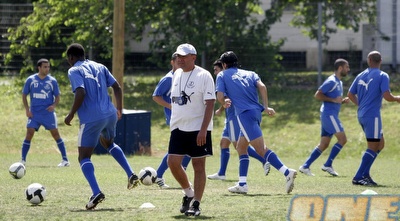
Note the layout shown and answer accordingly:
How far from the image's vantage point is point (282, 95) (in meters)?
28.6

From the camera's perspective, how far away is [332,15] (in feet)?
100

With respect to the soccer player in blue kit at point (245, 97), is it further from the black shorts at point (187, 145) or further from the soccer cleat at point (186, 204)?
the soccer cleat at point (186, 204)

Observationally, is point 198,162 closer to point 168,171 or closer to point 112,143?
point 112,143

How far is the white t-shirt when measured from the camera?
10312 millimetres

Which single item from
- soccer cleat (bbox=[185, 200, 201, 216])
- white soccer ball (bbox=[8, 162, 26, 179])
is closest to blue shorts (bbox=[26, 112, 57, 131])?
white soccer ball (bbox=[8, 162, 26, 179])

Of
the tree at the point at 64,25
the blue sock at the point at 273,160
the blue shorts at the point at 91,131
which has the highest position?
the tree at the point at 64,25

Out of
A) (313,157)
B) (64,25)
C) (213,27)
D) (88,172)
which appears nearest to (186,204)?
(88,172)

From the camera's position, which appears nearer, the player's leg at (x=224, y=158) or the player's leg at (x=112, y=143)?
the player's leg at (x=112, y=143)

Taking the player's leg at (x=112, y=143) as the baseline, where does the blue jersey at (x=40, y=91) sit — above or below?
above

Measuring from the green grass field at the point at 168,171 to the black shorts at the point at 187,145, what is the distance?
2.29ft

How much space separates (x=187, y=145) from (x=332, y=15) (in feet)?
68.8

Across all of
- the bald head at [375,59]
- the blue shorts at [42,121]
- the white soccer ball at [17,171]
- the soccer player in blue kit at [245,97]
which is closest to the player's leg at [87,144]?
the soccer player in blue kit at [245,97]

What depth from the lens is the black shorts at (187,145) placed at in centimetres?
1030

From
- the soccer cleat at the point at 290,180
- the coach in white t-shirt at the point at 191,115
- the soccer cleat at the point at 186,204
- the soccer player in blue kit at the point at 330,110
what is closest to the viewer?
the coach in white t-shirt at the point at 191,115
